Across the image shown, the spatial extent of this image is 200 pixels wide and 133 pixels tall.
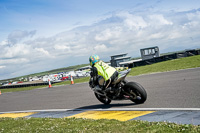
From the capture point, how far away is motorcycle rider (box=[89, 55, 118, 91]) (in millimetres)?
8039

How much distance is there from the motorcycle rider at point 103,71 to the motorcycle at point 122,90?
0.13m

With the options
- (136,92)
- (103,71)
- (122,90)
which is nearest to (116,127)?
(136,92)

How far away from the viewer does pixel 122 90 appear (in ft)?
26.4

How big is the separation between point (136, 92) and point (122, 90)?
18.0 inches

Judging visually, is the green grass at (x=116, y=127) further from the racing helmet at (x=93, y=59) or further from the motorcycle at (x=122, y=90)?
the racing helmet at (x=93, y=59)

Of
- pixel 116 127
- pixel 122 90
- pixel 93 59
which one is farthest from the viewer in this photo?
pixel 93 59

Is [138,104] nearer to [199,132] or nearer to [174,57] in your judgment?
[199,132]

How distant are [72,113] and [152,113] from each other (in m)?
3.10

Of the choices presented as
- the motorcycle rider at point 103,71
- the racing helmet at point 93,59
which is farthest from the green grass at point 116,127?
the racing helmet at point 93,59

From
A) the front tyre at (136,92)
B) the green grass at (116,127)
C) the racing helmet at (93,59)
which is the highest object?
the racing helmet at (93,59)

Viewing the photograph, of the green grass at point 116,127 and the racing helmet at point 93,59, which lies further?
the racing helmet at point 93,59

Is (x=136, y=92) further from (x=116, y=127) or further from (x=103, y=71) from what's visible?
(x=116, y=127)

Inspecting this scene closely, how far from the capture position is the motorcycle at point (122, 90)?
25.5 ft

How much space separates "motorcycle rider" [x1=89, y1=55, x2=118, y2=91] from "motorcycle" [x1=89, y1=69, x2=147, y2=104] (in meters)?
0.13
